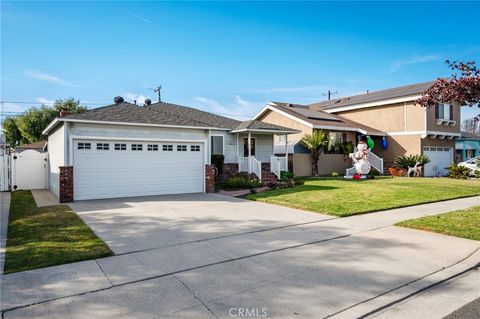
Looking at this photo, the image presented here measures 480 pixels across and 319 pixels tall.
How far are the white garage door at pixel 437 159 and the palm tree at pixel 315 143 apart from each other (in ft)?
28.5

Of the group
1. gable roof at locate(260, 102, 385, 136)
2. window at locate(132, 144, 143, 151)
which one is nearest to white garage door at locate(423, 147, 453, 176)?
gable roof at locate(260, 102, 385, 136)

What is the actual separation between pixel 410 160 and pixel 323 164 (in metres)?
6.09

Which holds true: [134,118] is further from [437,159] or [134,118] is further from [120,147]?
[437,159]

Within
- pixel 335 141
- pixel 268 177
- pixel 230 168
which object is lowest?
pixel 268 177

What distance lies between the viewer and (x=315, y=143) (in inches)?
804

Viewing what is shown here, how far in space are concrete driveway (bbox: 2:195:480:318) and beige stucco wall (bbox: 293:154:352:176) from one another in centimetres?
1330

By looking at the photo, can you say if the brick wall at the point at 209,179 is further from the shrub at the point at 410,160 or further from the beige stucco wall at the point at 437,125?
the beige stucco wall at the point at 437,125

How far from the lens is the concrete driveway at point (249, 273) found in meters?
3.36

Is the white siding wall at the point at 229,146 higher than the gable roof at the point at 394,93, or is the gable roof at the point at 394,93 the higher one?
the gable roof at the point at 394,93

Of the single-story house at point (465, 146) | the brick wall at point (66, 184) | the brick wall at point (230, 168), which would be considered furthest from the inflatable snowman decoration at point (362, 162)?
the brick wall at point (66, 184)

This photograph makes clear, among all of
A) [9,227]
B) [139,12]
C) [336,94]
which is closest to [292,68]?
[139,12]

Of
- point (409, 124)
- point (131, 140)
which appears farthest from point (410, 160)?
point (131, 140)

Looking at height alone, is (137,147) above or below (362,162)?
above

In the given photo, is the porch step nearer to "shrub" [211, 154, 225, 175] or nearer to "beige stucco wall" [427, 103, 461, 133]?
"shrub" [211, 154, 225, 175]
